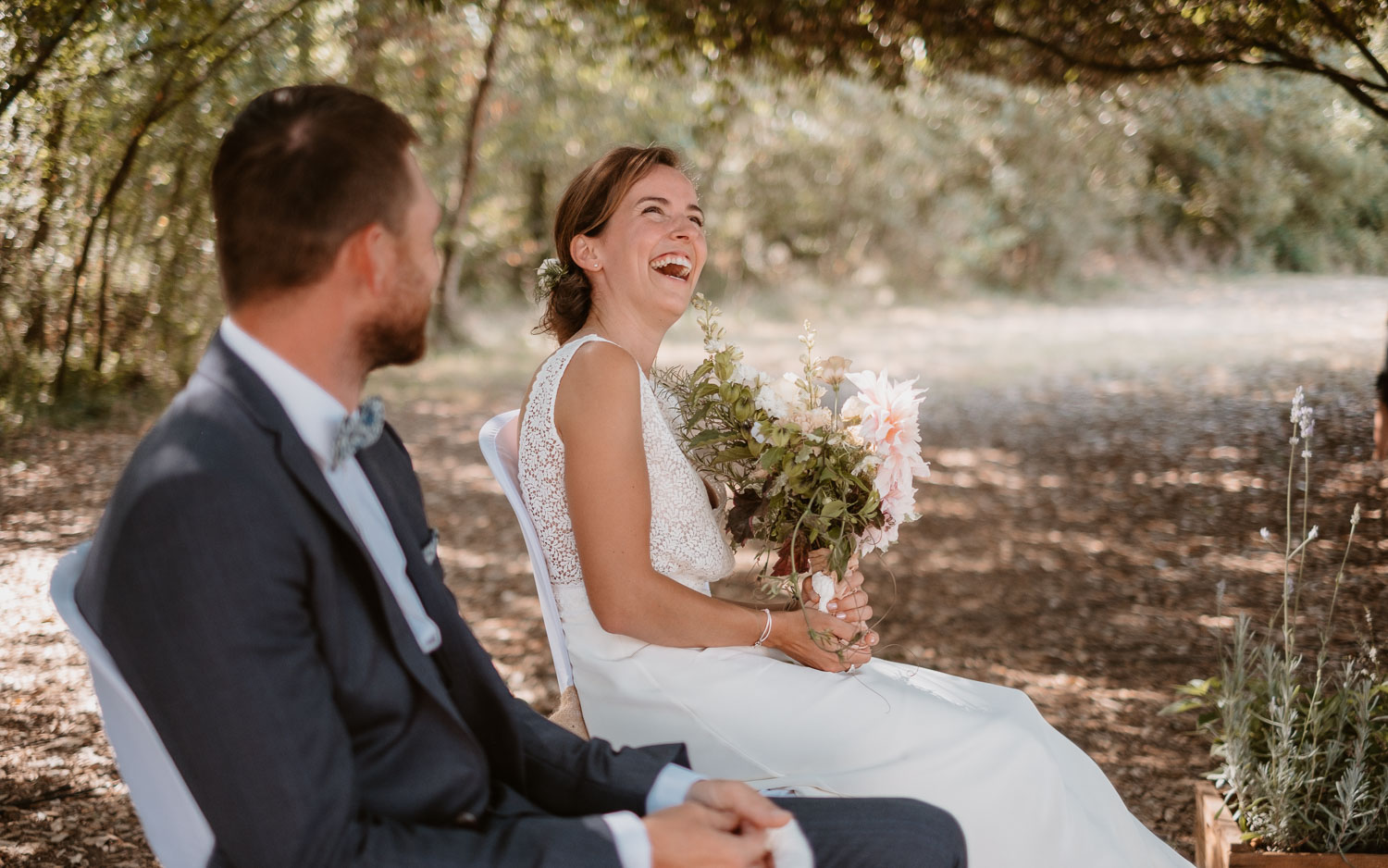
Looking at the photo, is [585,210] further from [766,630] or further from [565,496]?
[766,630]

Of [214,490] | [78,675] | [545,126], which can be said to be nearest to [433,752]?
[214,490]

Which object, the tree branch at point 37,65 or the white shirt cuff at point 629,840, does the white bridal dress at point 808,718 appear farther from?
the tree branch at point 37,65

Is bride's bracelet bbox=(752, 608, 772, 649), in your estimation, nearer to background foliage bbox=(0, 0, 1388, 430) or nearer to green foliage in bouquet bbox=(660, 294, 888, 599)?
green foliage in bouquet bbox=(660, 294, 888, 599)

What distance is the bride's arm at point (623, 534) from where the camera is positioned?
2.16 meters

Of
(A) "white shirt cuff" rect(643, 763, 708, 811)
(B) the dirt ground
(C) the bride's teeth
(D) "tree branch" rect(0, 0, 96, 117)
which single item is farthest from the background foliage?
(A) "white shirt cuff" rect(643, 763, 708, 811)

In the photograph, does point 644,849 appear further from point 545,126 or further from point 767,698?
point 545,126

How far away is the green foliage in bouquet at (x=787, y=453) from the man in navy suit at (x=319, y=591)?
787mm

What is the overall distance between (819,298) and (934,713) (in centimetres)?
1868

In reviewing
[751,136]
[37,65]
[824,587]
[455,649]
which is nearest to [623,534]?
[824,587]

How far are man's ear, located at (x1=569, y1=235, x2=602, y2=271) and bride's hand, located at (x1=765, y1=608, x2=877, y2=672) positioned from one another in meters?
0.97

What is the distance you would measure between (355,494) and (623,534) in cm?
68

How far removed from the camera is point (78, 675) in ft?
13.9

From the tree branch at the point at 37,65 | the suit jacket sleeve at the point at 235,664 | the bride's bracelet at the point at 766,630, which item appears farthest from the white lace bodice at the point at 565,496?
the tree branch at the point at 37,65

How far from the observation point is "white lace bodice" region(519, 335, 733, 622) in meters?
2.35
